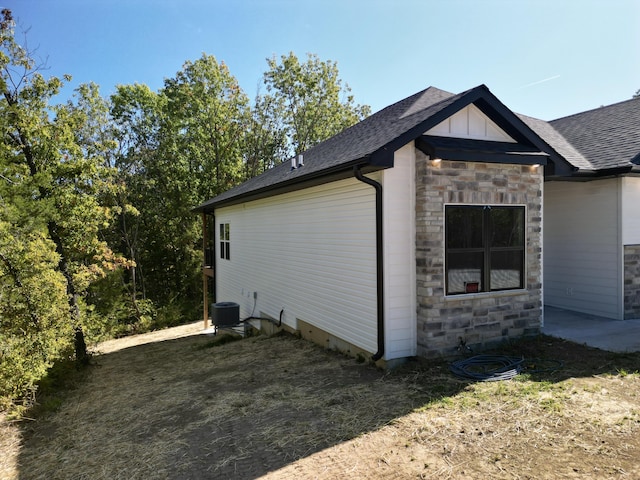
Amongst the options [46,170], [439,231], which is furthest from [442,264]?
[46,170]

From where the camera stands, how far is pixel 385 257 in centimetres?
600

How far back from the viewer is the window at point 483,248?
20.5 feet

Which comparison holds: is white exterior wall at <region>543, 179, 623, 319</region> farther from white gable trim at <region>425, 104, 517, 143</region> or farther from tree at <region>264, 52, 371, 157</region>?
tree at <region>264, 52, 371, 157</region>

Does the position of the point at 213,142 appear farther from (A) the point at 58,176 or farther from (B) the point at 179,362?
(B) the point at 179,362

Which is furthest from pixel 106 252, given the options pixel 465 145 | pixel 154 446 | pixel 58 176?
pixel 465 145

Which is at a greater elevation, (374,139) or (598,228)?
(374,139)

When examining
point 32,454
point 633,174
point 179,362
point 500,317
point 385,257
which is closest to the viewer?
point 32,454

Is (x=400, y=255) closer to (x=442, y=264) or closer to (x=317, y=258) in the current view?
(x=442, y=264)

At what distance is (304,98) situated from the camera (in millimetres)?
27125

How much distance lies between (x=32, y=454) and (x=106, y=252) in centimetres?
1182

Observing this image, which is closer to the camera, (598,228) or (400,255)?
(400,255)

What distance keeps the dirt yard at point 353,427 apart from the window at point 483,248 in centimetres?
118

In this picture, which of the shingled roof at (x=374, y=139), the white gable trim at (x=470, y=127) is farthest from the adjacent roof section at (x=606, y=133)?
the shingled roof at (x=374, y=139)

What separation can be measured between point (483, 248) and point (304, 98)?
23.1 metres
